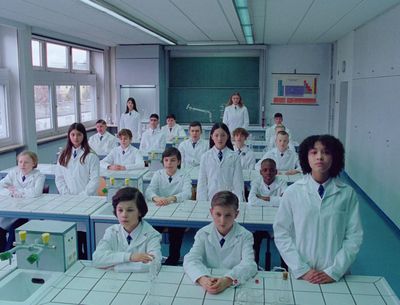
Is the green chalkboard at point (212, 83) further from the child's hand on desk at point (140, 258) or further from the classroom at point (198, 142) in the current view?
the child's hand on desk at point (140, 258)

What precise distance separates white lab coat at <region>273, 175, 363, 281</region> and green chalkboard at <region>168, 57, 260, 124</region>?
25.4 ft

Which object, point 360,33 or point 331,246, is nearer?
point 331,246

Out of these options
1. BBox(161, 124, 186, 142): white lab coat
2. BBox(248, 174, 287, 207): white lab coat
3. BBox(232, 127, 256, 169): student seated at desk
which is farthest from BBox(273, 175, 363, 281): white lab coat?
BBox(161, 124, 186, 142): white lab coat

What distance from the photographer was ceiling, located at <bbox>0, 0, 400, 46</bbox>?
484cm

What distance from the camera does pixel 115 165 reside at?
4.93m

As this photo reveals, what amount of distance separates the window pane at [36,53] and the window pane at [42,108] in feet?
1.36

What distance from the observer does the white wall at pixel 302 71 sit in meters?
9.45

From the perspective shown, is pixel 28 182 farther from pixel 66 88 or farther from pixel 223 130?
pixel 66 88

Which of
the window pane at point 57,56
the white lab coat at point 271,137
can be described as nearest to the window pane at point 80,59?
the window pane at point 57,56

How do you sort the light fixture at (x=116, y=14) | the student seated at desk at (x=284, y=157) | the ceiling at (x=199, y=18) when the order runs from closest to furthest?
the light fixture at (x=116, y=14) < the ceiling at (x=199, y=18) < the student seated at desk at (x=284, y=157)

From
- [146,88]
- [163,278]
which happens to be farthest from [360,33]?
[163,278]

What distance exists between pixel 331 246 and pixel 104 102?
8.46 metres

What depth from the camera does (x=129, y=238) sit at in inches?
91.0

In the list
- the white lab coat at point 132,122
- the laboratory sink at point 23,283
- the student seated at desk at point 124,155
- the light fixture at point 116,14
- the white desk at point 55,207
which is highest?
the light fixture at point 116,14
